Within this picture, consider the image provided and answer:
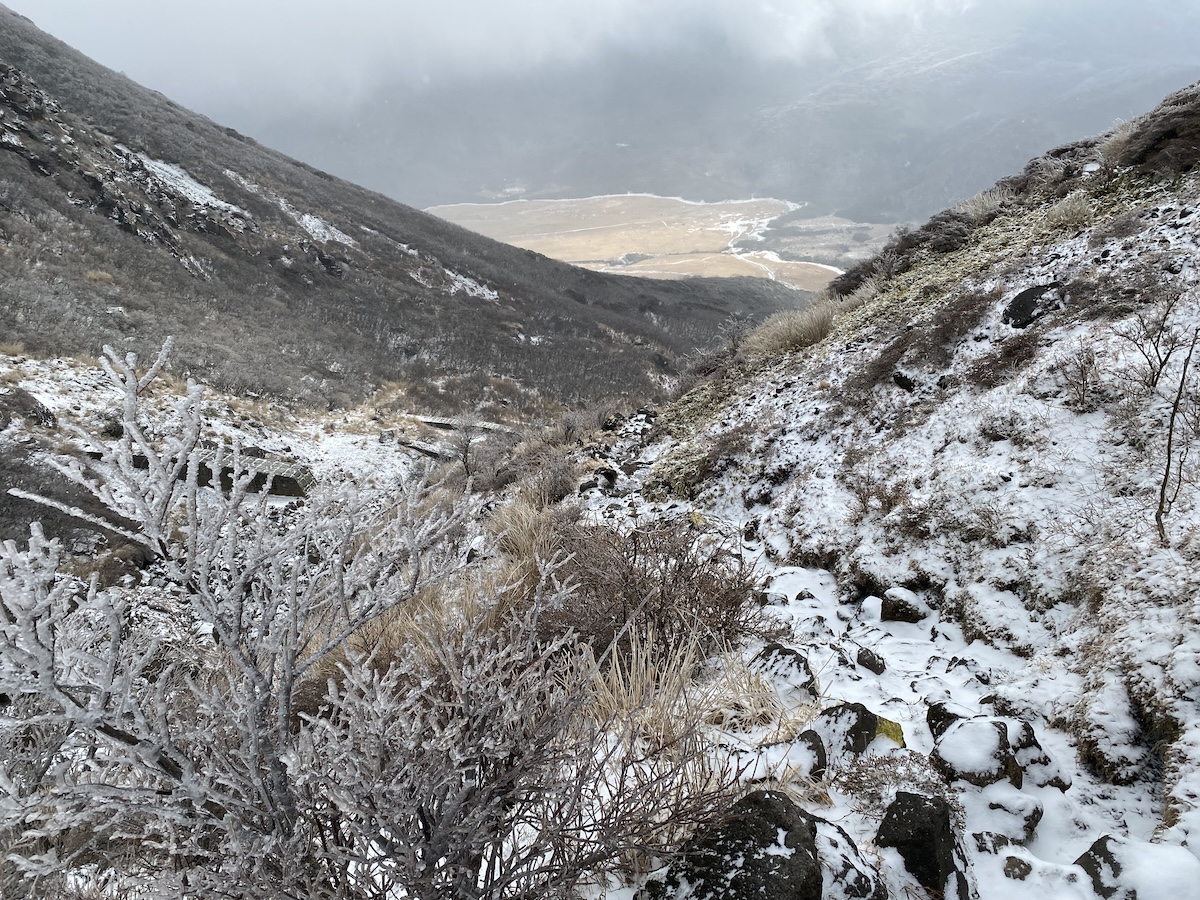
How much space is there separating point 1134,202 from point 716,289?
6089 cm

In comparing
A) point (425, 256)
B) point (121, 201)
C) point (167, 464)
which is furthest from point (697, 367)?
point (425, 256)

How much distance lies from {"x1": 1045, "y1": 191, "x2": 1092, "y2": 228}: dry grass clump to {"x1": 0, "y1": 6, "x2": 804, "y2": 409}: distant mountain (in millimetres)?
7606

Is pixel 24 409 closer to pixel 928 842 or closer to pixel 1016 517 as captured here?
pixel 928 842

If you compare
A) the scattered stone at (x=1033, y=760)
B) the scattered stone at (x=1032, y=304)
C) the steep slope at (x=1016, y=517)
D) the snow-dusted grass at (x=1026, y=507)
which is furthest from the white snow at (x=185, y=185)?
the scattered stone at (x=1033, y=760)

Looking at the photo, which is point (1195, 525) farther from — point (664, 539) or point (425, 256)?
point (425, 256)

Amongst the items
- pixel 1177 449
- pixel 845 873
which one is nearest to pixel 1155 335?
pixel 1177 449

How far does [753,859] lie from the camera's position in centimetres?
131

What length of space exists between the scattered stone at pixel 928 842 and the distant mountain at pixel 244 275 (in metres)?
11.1

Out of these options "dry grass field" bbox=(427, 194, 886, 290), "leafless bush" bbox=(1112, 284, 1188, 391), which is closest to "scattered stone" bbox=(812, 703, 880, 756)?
"leafless bush" bbox=(1112, 284, 1188, 391)

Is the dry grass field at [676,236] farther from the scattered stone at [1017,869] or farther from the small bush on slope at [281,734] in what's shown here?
the small bush on slope at [281,734]

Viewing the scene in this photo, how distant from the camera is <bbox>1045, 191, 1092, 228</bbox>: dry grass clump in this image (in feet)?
17.5

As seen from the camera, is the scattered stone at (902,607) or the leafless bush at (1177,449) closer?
the leafless bush at (1177,449)

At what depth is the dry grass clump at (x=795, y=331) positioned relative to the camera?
7199 mm

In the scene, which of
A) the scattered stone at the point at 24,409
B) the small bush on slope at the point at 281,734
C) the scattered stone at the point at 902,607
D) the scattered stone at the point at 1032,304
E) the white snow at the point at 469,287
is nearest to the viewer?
the small bush on slope at the point at 281,734
